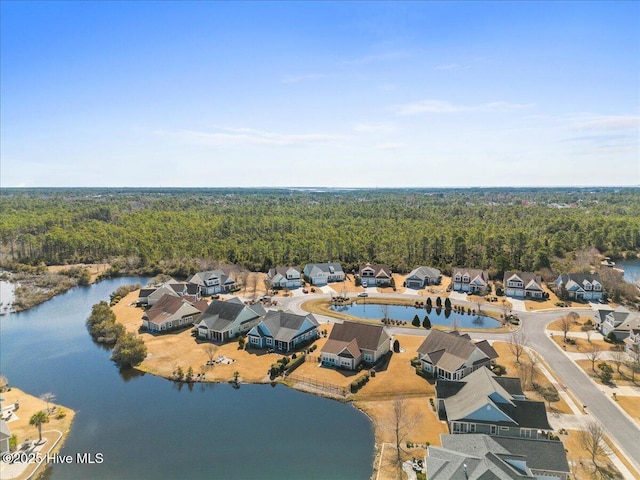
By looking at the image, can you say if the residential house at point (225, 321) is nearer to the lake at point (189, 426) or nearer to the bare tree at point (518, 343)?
the lake at point (189, 426)

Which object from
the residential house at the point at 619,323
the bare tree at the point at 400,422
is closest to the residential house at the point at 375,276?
the residential house at the point at 619,323

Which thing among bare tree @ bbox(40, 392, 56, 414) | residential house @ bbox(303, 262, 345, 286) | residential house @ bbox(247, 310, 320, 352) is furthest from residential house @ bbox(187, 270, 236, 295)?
bare tree @ bbox(40, 392, 56, 414)

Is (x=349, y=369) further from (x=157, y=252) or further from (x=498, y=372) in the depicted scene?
(x=157, y=252)

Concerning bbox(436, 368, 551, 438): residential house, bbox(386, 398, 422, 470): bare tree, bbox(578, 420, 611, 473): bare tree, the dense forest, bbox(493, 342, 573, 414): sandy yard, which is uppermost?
the dense forest

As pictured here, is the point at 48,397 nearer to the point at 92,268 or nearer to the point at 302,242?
the point at 302,242

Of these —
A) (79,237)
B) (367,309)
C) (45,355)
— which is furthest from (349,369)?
(79,237)

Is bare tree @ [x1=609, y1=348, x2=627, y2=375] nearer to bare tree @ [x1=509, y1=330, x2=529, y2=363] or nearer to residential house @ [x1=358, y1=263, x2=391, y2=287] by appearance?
bare tree @ [x1=509, y1=330, x2=529, y2=363]
